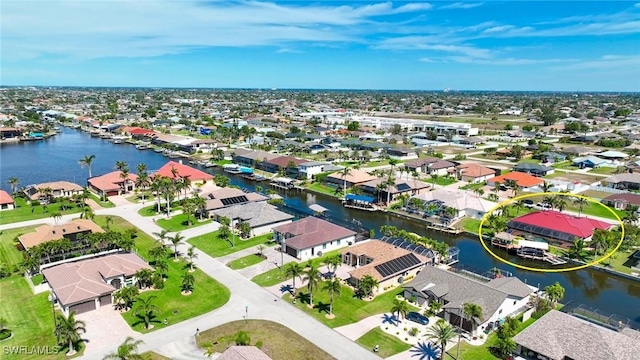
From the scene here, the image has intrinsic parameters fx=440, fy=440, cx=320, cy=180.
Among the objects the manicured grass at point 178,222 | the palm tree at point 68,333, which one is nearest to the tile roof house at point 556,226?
the manicured grass at point 178,222

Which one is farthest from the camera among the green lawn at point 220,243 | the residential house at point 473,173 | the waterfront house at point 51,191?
the residential house at point 473,173

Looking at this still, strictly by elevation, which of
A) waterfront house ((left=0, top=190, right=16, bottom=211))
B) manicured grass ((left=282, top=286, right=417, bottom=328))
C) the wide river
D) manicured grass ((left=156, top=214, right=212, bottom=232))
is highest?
waterfront house ((left=0, top=190, right=16, bottom=211))

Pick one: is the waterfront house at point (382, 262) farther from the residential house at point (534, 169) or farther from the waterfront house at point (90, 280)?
the residential house at point (534, 169)

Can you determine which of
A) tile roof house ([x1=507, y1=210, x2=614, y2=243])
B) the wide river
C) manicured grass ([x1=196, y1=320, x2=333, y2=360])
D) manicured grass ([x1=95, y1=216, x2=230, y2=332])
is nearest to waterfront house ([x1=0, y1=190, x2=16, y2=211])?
the wide river

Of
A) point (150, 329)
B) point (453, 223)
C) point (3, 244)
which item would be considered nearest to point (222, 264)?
point (150, 329)

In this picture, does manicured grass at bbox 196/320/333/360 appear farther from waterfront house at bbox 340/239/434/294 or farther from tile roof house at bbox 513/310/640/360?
tile roof house at bbox 513/310/640/360

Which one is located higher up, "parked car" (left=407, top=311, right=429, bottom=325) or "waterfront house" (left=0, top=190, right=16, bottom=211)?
"waterfront house" (left=0, top=190, right=16, bottom=211)

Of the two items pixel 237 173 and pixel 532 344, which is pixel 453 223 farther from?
pixel 237 173
